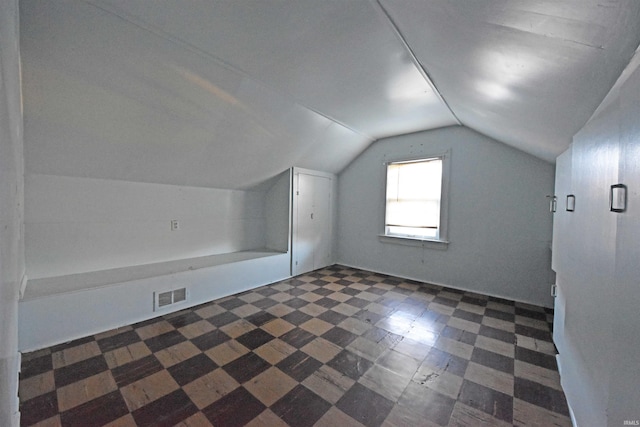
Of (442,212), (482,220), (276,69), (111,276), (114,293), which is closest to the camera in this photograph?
(276,69)

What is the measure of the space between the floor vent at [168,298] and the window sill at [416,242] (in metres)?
3.25

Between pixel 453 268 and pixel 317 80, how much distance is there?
3.33 metres

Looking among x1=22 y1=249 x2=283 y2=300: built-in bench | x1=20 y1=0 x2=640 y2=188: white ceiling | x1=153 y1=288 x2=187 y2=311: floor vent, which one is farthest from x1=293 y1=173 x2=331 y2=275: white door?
x1=153 y1=288 x2=187 y2=311: floor vent

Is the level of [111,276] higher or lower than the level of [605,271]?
lower

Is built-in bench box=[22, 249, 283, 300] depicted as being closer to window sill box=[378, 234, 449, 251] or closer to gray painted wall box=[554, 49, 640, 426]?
window sill box=[378, 234, 449, 251]

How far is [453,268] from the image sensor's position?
12.2ft

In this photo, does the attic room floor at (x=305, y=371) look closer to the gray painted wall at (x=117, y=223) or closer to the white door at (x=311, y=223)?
the gray painted wall at (x=117, y=223)

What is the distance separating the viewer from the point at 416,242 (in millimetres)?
4066

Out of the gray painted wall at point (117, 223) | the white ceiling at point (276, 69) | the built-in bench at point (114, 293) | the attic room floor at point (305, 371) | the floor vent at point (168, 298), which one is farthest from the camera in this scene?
the floor vent at point (168, 298)

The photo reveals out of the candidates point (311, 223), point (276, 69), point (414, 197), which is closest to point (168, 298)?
point (311, 223)

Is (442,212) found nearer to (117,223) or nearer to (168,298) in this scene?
(168,298)

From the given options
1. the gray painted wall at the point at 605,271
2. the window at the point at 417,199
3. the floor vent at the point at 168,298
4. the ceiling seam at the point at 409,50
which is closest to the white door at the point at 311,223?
the window at the point at 417,199

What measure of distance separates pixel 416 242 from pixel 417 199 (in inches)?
28.9

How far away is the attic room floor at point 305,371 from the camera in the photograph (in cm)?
145
